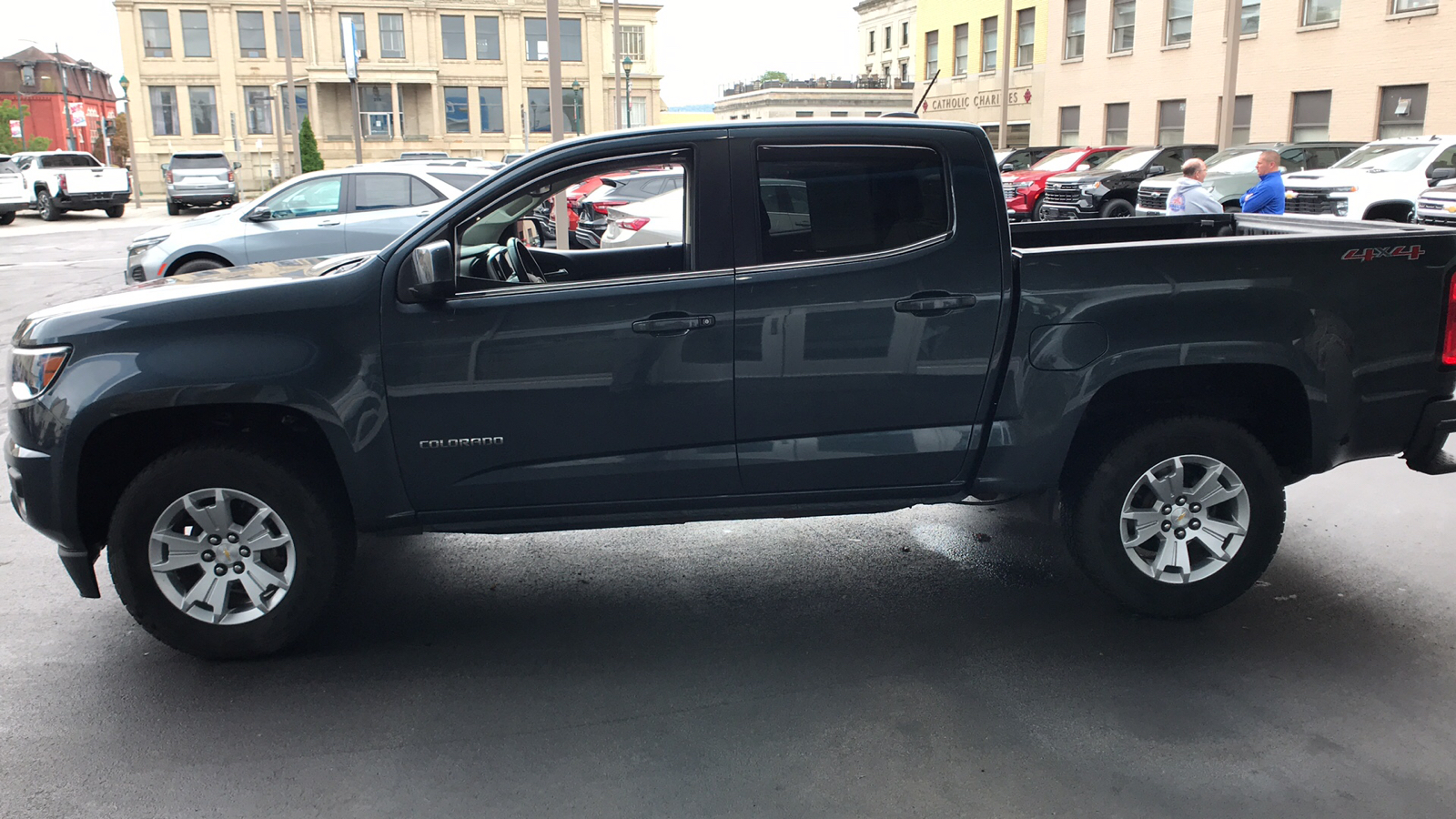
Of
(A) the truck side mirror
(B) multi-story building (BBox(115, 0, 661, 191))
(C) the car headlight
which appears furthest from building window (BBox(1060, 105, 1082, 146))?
(C) the car headlight

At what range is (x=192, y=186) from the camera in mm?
37500

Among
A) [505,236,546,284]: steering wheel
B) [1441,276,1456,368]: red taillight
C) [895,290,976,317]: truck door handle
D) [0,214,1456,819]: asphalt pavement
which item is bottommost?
[0,214,1456,819]: asphalt pavement

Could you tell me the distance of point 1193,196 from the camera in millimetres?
11344

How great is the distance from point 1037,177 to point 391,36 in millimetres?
50113

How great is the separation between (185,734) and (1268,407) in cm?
428

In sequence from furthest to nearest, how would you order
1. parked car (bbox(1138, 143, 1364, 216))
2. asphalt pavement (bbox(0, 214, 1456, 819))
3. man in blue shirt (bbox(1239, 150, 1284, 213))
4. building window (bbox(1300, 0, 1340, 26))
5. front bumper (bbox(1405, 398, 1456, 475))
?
building window (bbox(1300, 0, 1340, 26)) → parked car (bbox(1138, 143, 1364, 216)) → man in blue shirt (bbox(1239, 150, 1284, 213)) → front bumper (bbox(1405, 398, 1456, 475)) → asphalt pavement (bbox(0, 214, 1456, 819))

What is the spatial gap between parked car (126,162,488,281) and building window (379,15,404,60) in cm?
5589

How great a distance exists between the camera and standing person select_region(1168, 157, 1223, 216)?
446 inches

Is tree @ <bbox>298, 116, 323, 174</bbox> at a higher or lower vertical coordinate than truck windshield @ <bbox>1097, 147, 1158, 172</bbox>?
higher

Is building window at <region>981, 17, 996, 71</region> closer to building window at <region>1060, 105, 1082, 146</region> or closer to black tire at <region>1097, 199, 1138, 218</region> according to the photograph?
building window at <region>1060, 105, 1082, 146</region>

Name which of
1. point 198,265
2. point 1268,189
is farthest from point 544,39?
point 1268,189

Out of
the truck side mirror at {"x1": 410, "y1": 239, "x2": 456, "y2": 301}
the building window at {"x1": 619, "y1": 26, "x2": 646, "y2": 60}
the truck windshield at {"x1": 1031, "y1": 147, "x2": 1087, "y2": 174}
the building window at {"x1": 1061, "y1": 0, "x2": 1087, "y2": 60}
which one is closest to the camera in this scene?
the truck side mirror at {"x1": 410, "y1": 239, "x2": 456, "y2": 301}

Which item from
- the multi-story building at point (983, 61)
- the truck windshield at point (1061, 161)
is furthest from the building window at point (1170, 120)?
the truck windshield at point (1061, 161)

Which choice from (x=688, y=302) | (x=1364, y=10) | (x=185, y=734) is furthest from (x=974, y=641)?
(x=1364, y=10)
